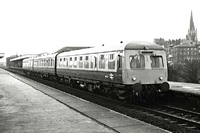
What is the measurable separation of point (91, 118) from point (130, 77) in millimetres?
4007

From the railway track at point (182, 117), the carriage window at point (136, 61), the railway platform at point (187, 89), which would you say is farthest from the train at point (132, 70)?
the railway platform at point (187, 89)

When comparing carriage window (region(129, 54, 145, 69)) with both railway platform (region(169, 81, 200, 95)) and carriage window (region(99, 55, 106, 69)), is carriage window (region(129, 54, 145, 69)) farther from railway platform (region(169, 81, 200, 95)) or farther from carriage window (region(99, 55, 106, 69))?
railway platform (region(169, 81, 200, 95))

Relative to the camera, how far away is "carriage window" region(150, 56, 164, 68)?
494 inches

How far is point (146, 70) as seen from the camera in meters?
12.2

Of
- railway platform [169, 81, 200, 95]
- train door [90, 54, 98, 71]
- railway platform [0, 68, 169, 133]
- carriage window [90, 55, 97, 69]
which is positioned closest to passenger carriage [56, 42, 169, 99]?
train door [90, 54, 98, 71]

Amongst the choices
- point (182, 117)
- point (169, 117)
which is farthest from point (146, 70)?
point (169, 117)

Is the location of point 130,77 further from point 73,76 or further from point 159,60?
point 73,76

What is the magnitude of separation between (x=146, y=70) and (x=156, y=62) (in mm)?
808

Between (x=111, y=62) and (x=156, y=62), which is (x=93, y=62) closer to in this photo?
(x=111, y=62)

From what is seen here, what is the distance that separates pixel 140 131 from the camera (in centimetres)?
689

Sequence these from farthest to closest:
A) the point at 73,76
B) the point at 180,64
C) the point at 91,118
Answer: the point at 180,64
the point at 73,76
the point at 91,118

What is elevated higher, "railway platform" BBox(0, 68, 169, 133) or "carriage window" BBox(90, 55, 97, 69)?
"carriage window" BBox(90, 55, 97, 69)

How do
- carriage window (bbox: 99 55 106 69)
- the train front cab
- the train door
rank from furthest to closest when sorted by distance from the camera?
the train door
carriage window (bbox: 99 55 106 69)
the train front cab

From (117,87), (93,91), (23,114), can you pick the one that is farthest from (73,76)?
(23,114)
